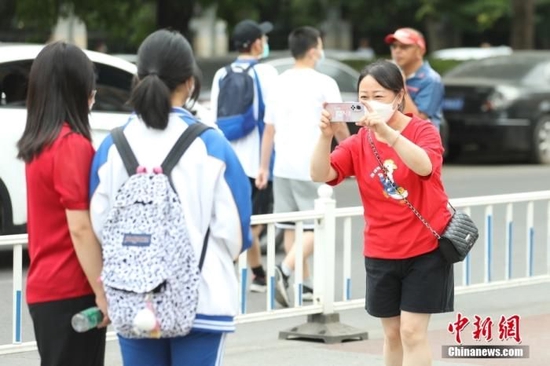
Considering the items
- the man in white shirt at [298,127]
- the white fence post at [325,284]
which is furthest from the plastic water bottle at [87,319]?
the man in white shirt at [298,127]

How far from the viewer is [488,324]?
26.2ft

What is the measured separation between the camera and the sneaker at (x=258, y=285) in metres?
9.88

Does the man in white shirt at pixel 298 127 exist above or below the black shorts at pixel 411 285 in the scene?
above

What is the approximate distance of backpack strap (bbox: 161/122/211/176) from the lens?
4.29 metres

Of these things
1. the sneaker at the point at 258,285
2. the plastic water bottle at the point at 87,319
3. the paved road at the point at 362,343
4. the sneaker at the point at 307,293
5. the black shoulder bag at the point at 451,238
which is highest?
the black shoulder bag at the point at 451,238

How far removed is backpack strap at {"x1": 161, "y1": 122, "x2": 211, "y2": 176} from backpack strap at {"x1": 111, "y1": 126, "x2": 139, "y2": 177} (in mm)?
100

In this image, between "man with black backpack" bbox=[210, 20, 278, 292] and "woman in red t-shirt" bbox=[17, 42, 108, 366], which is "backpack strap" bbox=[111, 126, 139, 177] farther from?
"man with black backpack" bbox=[210, 20, 278, 292]

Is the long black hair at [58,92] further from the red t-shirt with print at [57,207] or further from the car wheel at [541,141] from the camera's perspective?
the car wheel at [541,141]

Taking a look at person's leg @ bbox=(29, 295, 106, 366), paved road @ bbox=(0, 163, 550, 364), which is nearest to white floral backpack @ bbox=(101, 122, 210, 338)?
person's leg @ bbox=(29, 295, 106, 366)

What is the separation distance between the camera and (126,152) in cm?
434

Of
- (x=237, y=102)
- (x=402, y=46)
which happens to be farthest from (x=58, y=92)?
(x=402, y=46)

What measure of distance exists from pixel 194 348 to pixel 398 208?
172cm

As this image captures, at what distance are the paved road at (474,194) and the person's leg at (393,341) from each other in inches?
85.7

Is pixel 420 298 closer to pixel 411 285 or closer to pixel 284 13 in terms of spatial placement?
pixel 411 285
